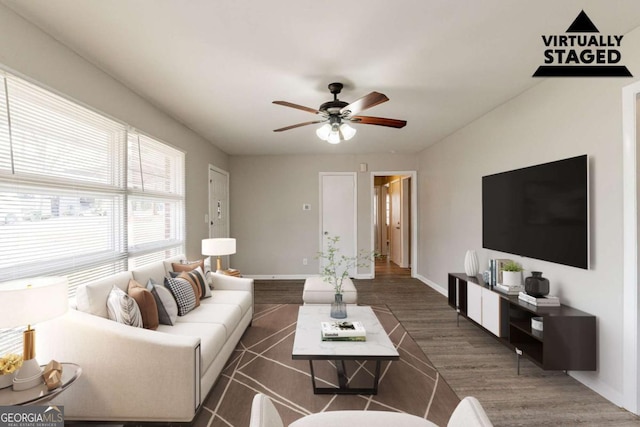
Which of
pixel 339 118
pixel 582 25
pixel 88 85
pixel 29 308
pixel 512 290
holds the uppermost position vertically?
pixel 582 25

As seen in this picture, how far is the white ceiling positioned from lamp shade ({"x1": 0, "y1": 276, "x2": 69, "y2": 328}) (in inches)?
62.5

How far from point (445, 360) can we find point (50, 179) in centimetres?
341

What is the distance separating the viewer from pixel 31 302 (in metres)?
1.40

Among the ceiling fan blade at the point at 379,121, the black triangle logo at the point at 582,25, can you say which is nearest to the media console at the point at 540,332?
the ceiling fan blade at the point at 379,121

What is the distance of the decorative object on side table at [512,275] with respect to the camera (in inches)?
107

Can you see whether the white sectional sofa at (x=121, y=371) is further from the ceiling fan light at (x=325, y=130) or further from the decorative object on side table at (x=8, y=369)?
the ceiling fan light at (x=325, y=130)

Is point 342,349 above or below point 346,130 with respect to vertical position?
below

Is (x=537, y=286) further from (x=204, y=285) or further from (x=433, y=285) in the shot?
(x=204, y=285)

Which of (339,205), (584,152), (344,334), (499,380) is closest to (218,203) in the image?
(339,205)

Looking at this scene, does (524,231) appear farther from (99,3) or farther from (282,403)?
(99,3)

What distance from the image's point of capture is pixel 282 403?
204 centimetres

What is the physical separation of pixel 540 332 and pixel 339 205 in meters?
4.00

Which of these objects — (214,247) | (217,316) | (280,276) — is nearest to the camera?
(217,316)

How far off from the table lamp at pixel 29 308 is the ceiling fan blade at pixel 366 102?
2.25 m
